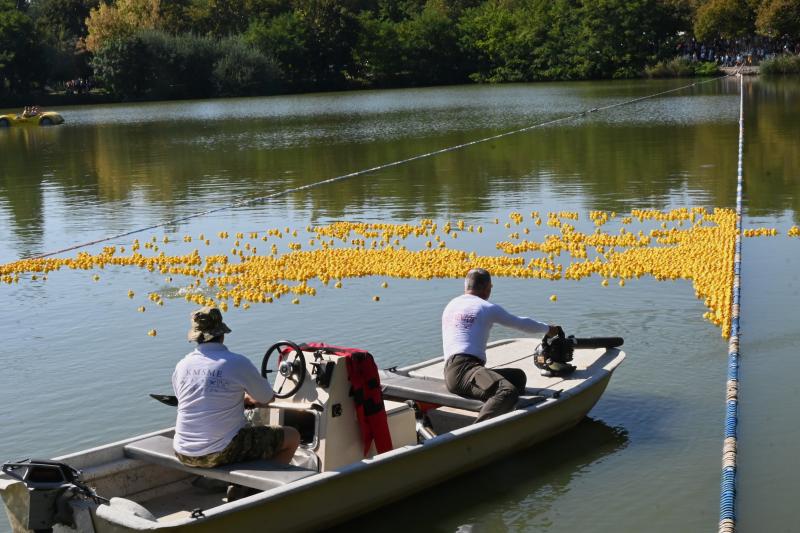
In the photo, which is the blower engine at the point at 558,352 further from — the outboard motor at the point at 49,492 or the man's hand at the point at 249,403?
the outboard motor at the point at 49,492

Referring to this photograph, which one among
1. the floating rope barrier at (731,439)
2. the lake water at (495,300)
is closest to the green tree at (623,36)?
the lake water at (495,300)

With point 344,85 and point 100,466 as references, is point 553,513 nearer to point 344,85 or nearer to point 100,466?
point 100,466

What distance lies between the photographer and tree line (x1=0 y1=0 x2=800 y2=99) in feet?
315

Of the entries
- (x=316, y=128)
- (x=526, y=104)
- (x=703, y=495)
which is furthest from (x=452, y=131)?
(x=703, y=495)

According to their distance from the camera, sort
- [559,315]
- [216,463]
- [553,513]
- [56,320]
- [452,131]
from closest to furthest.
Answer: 1. [216,463]
2. [553,513]
3. [559,315]
4. [56,320]
5. [452,131]

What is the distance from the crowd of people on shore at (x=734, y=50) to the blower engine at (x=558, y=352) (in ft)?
299

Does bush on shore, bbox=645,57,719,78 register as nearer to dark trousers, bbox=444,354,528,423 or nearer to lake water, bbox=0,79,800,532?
lake water, bbox=0,79,800,532

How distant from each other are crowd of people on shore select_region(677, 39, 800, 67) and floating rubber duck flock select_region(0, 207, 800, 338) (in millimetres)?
80782

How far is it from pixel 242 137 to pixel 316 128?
4708 millimetres

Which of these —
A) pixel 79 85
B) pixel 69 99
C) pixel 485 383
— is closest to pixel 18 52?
pixel 69 99

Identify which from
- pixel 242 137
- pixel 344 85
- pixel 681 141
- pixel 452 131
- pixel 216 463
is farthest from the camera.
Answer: pixel 344 85

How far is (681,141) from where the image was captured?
36719mm

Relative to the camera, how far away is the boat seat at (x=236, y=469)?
8320 mm

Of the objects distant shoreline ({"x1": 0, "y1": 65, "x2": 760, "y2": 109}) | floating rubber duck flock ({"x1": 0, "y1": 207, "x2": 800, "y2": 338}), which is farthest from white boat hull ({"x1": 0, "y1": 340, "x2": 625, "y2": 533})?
distant shoreline ({"x1": 0, "y1": 65, "x2": 760, "y2": 109})
